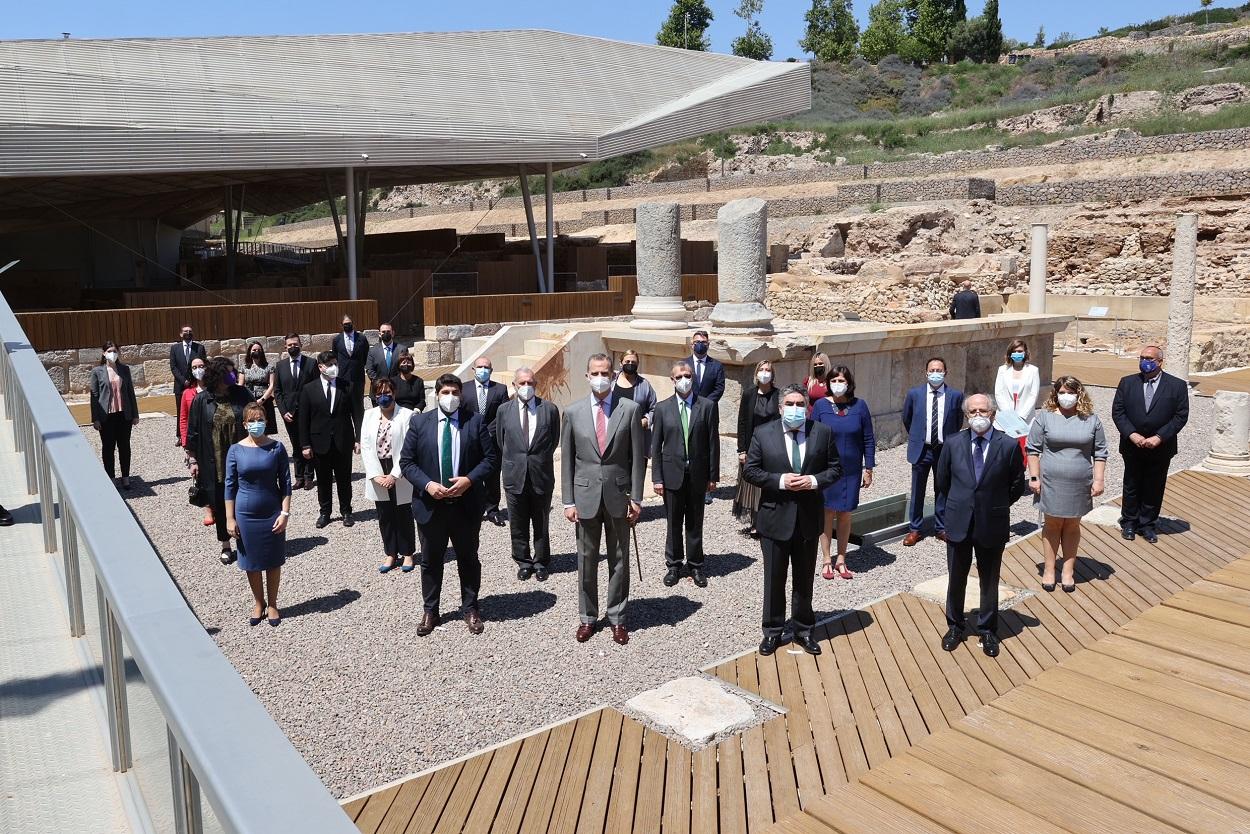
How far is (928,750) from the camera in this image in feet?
17.5

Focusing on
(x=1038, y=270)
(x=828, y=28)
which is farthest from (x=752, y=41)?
(x=1038, y=270)

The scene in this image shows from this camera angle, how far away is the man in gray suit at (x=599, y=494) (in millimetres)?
6953

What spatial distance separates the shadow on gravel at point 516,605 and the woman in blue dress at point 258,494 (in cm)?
153

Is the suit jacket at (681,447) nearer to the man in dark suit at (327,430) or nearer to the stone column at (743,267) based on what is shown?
the man in dark suit at (327,430)

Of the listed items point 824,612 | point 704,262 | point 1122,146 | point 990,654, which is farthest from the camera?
point 1122,146

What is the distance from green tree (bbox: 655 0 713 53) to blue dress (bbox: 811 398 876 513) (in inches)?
3417

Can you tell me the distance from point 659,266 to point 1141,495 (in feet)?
28.5

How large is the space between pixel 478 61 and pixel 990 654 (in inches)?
839

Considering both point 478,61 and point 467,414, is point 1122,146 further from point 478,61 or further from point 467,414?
point 467,414

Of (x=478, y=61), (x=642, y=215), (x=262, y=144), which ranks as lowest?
(x=642, y=215)

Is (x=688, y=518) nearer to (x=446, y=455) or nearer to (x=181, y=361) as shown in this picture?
(x=446, y=455)

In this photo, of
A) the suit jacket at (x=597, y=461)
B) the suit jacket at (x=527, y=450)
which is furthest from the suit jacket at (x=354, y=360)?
the suit jacket at (x=597, y=461)

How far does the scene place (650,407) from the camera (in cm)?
949

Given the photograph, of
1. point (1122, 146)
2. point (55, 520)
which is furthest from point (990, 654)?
point (1122, 146)
